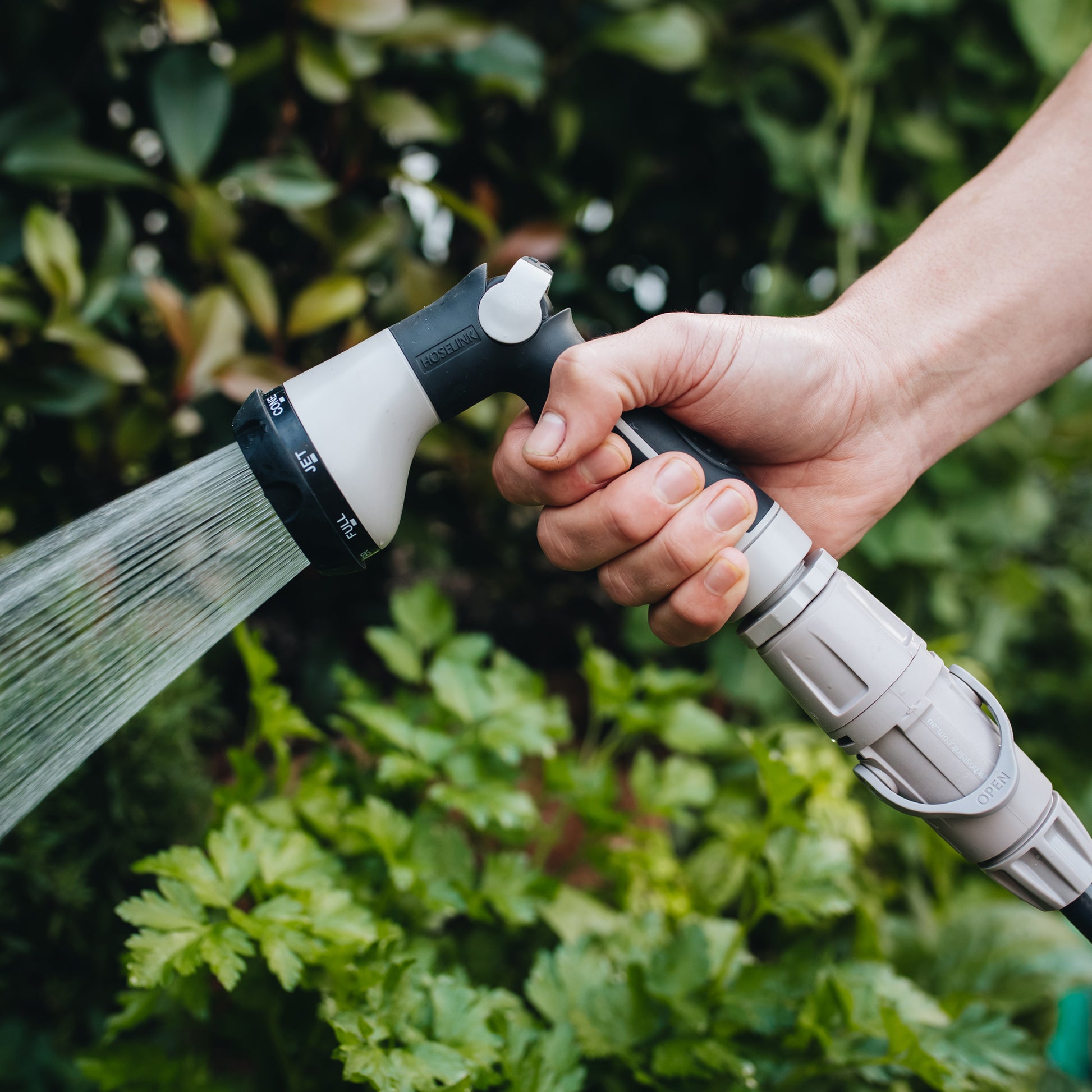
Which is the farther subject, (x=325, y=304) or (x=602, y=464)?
(x=325, y=304)

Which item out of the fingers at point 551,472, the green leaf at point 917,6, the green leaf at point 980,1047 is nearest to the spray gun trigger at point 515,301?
the fingers at point 551,472

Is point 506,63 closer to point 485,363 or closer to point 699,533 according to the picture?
point 485,363

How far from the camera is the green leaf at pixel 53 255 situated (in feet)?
2.83

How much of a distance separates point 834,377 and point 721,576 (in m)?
0.26

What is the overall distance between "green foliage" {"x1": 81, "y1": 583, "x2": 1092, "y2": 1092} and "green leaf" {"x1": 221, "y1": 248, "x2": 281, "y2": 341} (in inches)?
15.7

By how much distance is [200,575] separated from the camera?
0.63 meters

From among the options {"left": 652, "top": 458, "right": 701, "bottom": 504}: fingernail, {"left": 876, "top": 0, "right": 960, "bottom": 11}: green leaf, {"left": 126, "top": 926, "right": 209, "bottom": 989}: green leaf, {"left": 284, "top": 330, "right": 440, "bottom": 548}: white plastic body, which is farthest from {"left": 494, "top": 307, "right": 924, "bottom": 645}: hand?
{"left": 876, "top": 0, "right": 960, "bottom": 11}: green leaf

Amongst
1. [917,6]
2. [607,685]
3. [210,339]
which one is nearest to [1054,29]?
[917,6]

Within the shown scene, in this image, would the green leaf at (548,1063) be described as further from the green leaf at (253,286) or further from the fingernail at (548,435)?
the green leaf at (253,286)

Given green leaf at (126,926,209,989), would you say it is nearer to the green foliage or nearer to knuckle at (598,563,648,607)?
the green foliage

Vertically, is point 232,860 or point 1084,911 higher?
point 232,860

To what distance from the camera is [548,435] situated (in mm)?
681

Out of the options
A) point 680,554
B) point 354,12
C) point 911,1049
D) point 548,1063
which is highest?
point 354,12

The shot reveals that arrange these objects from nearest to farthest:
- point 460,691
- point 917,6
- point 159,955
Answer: point 159,955
point 460,691
point 917,6
